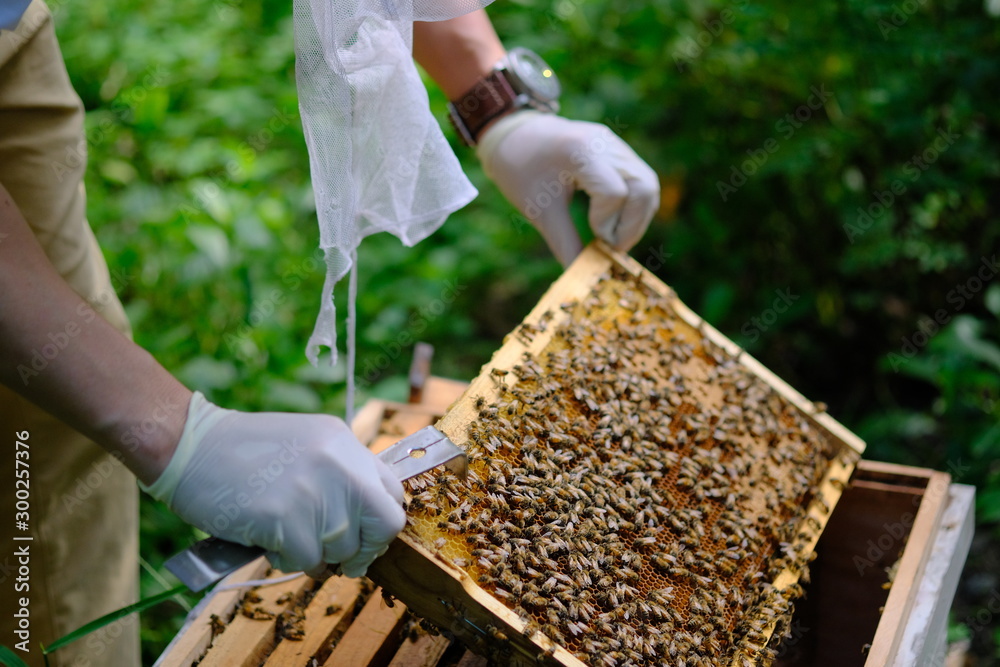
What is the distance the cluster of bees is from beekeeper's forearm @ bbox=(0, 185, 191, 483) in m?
0.63

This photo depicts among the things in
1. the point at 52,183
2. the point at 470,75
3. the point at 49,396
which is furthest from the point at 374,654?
the point at 470,75

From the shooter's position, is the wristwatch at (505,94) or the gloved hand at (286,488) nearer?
the gloved hand at (286,488)

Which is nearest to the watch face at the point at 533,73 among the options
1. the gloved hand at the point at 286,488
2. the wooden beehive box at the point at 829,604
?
the wooden beehive box at the point at 829,604

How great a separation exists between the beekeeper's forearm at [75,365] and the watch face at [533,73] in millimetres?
1905

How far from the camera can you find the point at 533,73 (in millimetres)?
3184

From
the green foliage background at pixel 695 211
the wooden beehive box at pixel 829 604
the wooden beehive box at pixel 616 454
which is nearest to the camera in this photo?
the wooden beehive box at pixel 616 454

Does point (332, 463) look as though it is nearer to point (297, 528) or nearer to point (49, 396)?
point (297, 528)

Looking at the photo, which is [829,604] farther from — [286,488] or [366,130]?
[366,130]

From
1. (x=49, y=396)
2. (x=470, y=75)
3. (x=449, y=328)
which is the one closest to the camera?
(x=49, y=396)

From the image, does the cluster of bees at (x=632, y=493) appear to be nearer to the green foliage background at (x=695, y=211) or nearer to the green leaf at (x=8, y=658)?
the green leaf at (x=8, y=658)

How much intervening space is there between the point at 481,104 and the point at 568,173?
0.45 metres

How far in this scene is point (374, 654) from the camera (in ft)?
7.20

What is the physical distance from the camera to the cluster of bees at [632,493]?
192 centimetres

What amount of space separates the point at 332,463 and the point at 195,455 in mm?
328
